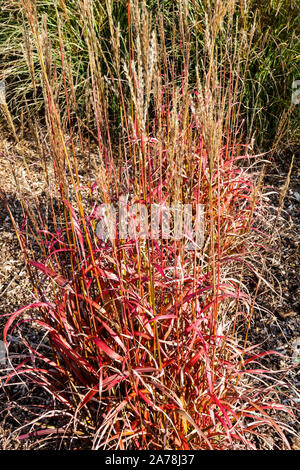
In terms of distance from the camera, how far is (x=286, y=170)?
338cm

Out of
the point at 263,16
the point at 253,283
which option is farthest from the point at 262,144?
the point at 253,283

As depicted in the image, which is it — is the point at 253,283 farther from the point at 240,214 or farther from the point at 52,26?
the point at 52,26

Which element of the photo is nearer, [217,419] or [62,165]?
[62,165]

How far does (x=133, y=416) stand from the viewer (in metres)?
1.68

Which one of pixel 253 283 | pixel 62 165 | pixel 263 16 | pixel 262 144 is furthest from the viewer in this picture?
pixel 262 144

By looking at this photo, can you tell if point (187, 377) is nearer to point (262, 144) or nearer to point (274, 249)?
point (274, 249)

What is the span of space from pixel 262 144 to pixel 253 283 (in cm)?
133
